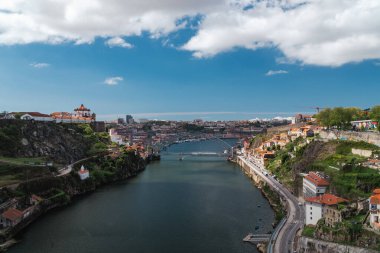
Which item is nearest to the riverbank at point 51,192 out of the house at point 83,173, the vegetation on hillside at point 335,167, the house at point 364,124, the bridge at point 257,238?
the house at point 83,173

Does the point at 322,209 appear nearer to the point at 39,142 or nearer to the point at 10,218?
the point at 10,218

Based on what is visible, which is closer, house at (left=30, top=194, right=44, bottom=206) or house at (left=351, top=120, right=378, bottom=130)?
house at (left=30, top=194, right=44, bottom=206)

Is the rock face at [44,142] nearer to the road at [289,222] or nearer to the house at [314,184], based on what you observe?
the road at [289,222]

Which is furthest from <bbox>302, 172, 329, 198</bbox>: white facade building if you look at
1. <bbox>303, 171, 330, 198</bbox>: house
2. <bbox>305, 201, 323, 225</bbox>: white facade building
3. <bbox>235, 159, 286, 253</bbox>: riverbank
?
<bbox>305, 201, 323, 225</bbox>: white facade building

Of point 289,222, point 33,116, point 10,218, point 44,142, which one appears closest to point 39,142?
point 44,142

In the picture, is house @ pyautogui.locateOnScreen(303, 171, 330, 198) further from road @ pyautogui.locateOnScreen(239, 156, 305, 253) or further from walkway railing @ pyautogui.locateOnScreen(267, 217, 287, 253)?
walkway railing @ pyautogui.locateOnScreen(267, 217, 287, 253)
